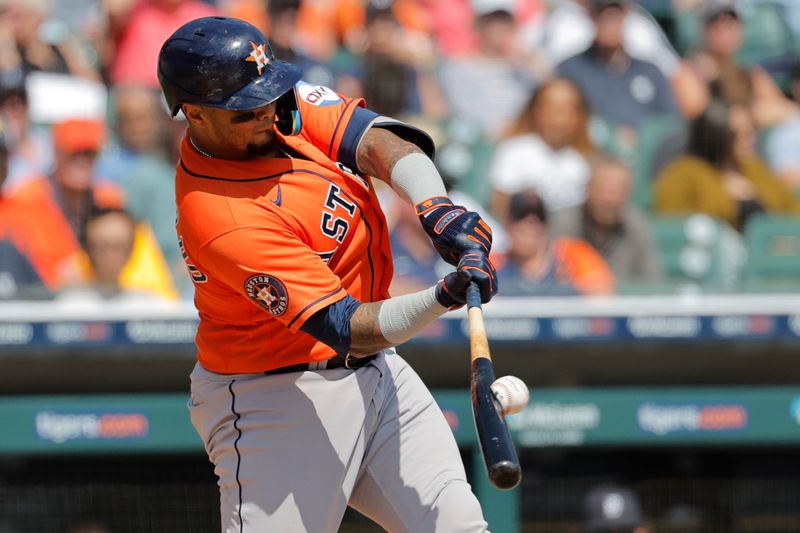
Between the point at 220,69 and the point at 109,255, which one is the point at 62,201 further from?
the point at 220,69

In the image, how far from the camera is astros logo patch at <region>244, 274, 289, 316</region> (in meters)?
2.29

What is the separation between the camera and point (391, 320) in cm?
225

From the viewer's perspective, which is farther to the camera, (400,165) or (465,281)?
(400,165)

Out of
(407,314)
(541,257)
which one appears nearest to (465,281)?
(407,314)

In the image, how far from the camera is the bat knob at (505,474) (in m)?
2.04

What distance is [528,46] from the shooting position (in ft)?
18.9

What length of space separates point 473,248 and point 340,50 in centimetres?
367

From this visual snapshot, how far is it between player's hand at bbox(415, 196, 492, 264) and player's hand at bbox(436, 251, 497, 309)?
5cm

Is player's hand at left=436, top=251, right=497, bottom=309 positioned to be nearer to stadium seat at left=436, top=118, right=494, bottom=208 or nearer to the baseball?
the baseball

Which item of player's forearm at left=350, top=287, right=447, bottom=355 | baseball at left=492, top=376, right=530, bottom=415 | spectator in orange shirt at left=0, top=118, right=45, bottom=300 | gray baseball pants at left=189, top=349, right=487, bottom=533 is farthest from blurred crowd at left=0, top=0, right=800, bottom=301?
baseball at left=492, top=376, right=530, bottom=415

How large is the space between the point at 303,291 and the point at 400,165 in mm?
355

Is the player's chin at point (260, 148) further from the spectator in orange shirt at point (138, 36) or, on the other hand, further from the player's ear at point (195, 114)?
the spectator in orange shirt at point (138, 36)

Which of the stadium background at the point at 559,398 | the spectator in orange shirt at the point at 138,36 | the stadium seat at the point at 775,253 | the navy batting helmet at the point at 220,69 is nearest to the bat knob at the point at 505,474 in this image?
the navy batting helmet at the point at 220,69

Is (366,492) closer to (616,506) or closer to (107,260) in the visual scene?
(616,506)
